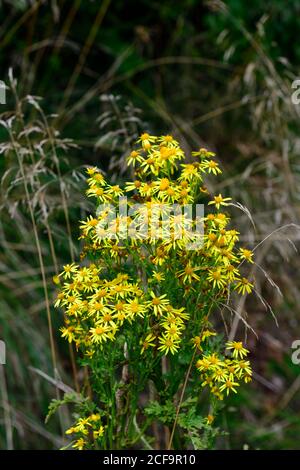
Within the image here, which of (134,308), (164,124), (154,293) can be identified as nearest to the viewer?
(134,308)

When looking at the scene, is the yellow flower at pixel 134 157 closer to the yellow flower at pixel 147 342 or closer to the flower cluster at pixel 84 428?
the yellow flower at pixel 147 342

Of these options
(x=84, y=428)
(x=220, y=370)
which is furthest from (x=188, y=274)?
(x=84, y=428)

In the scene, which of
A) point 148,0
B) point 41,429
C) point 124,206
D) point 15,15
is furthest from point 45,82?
point 124,206

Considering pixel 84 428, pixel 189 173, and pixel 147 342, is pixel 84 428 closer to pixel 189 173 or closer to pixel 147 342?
pixel 147 342

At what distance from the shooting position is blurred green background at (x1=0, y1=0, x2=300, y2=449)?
2.76m

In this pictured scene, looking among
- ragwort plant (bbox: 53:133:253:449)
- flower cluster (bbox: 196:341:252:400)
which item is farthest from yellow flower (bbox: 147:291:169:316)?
flower cluster (bbox: 196:341:252:400)

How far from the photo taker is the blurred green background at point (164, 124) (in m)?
2.76

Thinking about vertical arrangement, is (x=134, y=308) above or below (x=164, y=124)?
above

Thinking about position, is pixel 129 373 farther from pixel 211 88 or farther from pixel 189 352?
pixel 211 88

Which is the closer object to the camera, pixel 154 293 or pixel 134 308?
pixel 134 308

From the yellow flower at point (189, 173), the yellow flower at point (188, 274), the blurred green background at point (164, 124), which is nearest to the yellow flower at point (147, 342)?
the yellow flower at point (188, 274)

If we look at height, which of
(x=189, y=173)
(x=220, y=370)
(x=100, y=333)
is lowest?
(x=220, y=370)

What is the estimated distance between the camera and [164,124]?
11.5 feet
